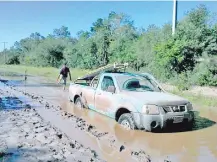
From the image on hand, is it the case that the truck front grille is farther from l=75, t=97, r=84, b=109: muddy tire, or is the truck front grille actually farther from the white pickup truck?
l=75, t=97, r=84, b=109: muddy tire

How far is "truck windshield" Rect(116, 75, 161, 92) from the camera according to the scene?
9.47m

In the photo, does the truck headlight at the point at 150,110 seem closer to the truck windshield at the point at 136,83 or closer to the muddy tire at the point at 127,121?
the muddy tire at the point at 127,121

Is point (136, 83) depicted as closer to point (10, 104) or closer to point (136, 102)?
point (136, 102)

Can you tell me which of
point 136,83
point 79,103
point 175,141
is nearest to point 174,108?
point 175,141

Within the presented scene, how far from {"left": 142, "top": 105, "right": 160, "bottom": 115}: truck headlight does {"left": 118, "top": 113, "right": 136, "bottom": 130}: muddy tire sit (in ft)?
1.80

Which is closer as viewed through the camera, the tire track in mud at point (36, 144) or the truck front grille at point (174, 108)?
the tire track in mud at point (36, 144)

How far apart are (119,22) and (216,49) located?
28.1 meters

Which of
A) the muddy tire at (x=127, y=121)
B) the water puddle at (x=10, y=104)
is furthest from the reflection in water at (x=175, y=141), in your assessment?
the water puddle at (x=10, y=104)

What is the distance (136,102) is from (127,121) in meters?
0.64

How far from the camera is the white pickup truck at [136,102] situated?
8.03m

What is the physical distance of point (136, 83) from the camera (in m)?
9.71

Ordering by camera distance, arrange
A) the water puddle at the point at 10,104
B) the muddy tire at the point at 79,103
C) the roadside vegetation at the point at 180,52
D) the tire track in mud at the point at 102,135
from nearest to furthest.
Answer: the tire track in mud at the point at 102,135, the muddy tire at the point at 79,103, the water puddle at the point at 10,104, the roadside vegetation at the point at 180,52

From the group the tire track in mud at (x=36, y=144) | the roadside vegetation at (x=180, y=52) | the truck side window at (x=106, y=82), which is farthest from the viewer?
the roadside vegetation at (x=180, y=52)

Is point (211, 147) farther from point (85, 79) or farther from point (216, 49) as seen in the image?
point (216, 49)
